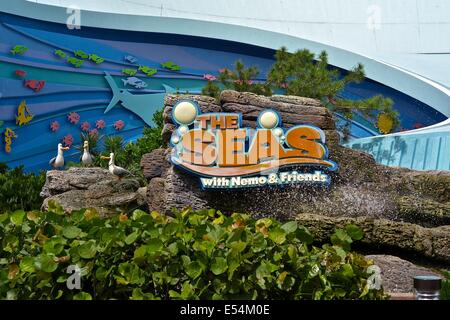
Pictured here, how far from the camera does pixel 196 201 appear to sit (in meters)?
11.0

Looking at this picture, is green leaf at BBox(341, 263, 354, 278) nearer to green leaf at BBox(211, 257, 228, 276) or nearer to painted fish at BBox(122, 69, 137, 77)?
green leaf at BBox(211, 257, 228, 276)

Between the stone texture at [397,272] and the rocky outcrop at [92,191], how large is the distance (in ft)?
15.6

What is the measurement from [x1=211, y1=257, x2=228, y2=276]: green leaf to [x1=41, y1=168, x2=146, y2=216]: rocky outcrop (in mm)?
7750

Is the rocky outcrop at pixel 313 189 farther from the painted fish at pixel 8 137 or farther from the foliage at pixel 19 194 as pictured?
the painted fish at pixel 8 137

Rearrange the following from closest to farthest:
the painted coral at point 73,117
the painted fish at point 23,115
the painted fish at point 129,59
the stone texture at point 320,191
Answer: the stone texture at point 320,191 < the painted fish at point 23,115 < the painted coral at point 73,117 < the painted fish at point 129,59

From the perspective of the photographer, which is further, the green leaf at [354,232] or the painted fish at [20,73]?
the painted fish at [20,73]

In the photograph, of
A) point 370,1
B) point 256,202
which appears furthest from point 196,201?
point 370,1

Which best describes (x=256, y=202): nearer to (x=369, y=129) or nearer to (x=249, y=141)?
(x=249, y=141)

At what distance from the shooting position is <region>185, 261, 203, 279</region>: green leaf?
12.0ft

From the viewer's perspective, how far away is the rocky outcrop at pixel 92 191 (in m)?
11.7

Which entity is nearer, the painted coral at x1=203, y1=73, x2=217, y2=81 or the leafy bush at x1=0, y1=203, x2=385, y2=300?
the leafy bush at x1=0, y1=203, x2=385, y2=300

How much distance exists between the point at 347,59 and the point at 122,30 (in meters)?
7.08

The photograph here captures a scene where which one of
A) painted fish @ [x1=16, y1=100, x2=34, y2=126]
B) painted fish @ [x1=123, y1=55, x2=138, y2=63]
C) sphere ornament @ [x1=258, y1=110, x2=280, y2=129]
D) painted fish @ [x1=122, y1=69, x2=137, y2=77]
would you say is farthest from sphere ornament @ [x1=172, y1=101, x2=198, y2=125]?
painted fish @ [x1=123, y1=55, x2=138, y2=63]

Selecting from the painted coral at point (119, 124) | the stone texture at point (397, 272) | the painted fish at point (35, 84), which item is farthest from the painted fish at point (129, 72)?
the stone texture at point (397, 272)
